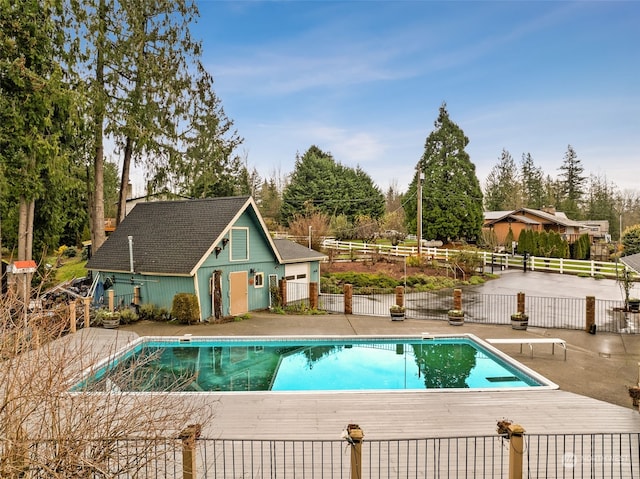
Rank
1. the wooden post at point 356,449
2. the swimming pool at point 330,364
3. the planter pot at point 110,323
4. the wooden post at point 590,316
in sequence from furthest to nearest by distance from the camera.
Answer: the planter pot at point 110,323, the wooden post at point 590,316, the swimming pool at point 330,364, the wooden post at point 356,449

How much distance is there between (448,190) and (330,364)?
98.1 feet

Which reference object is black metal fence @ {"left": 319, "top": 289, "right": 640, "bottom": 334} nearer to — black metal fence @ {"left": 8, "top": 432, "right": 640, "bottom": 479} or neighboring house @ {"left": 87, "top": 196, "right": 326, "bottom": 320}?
neighboring house @ {"left": 87, "top": 196, "right": 326, "bottom": 320}

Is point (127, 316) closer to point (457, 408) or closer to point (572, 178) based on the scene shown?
point (457, 408)

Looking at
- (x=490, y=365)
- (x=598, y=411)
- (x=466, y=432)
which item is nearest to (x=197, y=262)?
(x=490, y=365)

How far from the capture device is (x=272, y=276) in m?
18.5

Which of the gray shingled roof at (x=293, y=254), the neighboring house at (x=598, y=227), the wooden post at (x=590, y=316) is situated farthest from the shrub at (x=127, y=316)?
the neighboring house at (x=598, y=227)

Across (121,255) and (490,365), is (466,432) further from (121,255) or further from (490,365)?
(121,255)

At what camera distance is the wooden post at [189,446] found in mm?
4438

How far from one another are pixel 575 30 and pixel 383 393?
17608 millimetres

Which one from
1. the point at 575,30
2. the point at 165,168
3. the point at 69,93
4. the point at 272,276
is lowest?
the point at 272,276

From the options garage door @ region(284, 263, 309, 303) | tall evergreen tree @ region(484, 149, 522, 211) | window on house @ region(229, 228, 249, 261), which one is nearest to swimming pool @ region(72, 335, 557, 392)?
window on house @ region(229, 228, 249, 261)

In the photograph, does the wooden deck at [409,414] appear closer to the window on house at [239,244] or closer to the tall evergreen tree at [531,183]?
the window on house at [239,244]

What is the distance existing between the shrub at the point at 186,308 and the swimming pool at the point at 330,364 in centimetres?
183

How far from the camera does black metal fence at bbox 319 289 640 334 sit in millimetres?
15134
